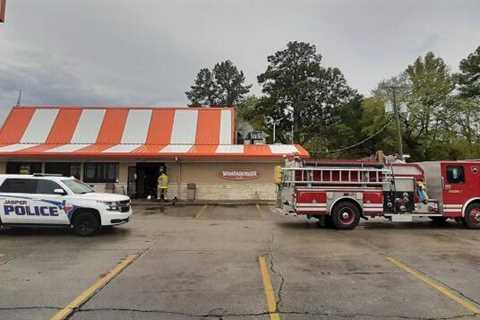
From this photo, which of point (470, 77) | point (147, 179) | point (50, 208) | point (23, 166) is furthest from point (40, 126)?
point (470, 77)

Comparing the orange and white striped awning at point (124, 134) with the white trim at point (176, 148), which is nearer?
the orange and white striped awning at point (124, 134)

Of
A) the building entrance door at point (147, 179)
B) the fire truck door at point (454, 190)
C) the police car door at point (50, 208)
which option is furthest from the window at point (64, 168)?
the fire truck door at point (454, 190)

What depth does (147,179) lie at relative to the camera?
26109mm

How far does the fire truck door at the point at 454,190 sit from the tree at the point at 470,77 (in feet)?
108

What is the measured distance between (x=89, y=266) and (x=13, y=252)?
2657 mm

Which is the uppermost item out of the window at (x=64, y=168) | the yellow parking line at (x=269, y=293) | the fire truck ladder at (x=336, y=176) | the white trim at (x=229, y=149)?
the white trim at (x=229, y=149)

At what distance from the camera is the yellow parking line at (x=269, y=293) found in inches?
204

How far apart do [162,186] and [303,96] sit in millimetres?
36443

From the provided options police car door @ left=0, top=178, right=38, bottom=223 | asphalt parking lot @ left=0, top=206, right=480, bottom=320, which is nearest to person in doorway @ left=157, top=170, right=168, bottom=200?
asphalt parking lot @ left=0, top=206, right=480, bottom=320

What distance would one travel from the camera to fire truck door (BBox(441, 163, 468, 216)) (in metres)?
14.2

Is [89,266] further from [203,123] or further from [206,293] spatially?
[203,123]

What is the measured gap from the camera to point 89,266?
26.0 feet

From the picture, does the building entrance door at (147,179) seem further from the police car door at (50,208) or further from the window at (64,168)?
the police car door at (50,208)

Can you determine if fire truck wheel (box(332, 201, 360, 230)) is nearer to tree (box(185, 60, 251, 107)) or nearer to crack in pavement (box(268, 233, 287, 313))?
crack in pavement (box(268, 233, 287, 313))
